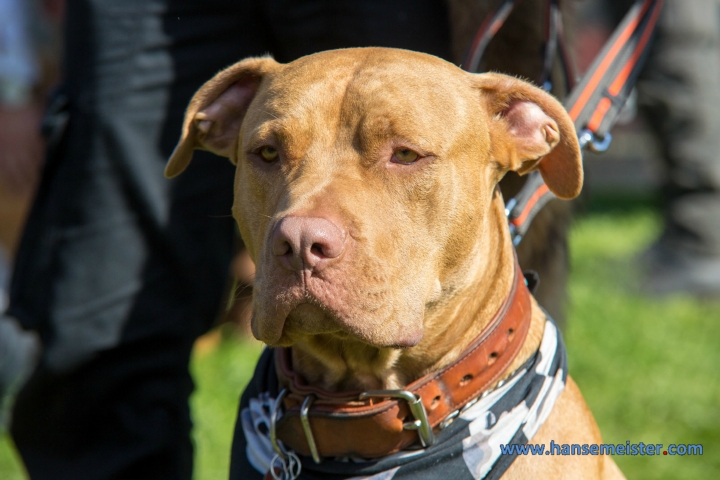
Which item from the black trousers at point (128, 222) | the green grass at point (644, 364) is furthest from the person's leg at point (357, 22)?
the green grass at point (644, 364)

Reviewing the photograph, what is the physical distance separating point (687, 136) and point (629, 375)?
2.73 metres

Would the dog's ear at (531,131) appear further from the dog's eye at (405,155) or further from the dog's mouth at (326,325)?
the dog's mouth at (326,325)

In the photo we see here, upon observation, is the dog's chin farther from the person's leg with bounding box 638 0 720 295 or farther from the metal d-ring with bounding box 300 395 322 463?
the person's leg with bounding box 638 0 720 295

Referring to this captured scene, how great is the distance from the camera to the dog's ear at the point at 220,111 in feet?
8.98

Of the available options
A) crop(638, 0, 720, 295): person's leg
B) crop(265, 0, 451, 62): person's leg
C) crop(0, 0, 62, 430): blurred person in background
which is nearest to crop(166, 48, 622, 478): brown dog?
crop(265, 0, 451, 62): person's leg

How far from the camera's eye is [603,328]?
225 inches

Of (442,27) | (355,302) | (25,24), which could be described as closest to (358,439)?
(355,302)

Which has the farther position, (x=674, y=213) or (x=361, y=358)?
(x=674, y=213)

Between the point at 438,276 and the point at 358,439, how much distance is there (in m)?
0.52

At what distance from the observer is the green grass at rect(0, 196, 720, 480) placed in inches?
166

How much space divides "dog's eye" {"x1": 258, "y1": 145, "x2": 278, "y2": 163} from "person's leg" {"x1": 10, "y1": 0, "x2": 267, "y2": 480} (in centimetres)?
73

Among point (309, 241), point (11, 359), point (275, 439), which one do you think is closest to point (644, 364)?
point (275, 439)

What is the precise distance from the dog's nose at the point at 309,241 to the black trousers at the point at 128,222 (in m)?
0.93

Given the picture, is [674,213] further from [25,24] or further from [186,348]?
[25,24]
